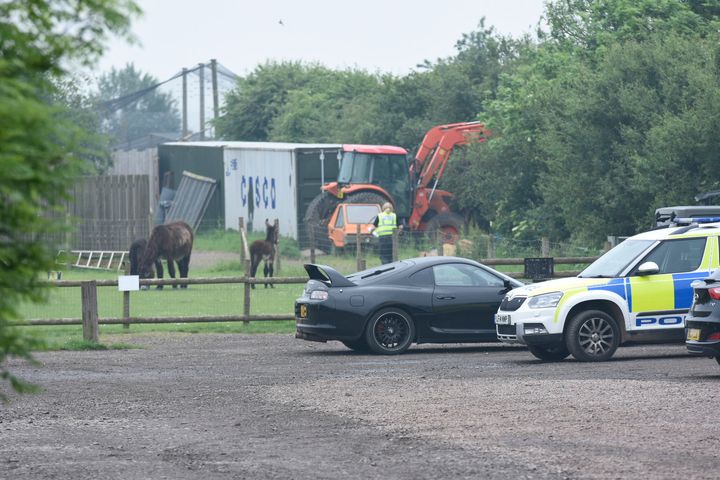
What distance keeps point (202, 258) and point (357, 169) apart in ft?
22.2

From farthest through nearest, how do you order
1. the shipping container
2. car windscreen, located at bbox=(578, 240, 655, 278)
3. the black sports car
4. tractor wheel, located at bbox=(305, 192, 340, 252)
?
the shipping container < tractor wheel, located at bbox=(305, 192, 340, 252) < the black sports car < car windscreen, located at bbox=(578, 240, 655, 278)

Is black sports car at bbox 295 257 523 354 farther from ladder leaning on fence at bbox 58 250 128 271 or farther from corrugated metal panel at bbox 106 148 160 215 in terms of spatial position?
corrugated metal panel at bbox 106 148 160 215

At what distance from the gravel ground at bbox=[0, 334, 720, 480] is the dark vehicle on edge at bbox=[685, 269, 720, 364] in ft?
1.30

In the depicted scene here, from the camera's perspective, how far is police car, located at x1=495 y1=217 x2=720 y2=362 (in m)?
17.9

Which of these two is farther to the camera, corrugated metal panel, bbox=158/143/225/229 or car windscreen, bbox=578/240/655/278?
corrugated metal panel, bbox=158/143/225/229

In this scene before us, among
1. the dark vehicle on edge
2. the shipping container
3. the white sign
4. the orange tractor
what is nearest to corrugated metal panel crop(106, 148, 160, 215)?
the shipping container

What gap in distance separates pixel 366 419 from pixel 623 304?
6.62 metres

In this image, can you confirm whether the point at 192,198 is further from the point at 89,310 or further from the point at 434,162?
the point at 89,310

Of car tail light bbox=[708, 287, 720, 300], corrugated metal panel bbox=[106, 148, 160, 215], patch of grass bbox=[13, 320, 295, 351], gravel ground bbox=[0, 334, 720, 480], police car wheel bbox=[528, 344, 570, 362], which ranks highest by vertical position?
corrugated metal panel bbox=[106, 148, 160, 215]

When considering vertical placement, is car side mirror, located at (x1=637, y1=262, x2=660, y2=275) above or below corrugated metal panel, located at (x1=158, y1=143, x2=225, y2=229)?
below

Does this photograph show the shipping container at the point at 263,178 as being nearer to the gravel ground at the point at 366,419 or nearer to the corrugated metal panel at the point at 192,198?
the corrugated metal panel at the point at 192,198

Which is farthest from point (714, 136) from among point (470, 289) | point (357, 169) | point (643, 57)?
point (357, 169)

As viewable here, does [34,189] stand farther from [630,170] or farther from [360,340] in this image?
[630,170]

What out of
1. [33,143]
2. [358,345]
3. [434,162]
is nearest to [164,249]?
[434,162]
